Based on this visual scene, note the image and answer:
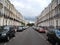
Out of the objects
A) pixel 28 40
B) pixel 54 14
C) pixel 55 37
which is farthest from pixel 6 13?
pixel 55 37

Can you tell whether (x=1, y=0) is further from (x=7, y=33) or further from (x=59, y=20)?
(x=7, y=33)

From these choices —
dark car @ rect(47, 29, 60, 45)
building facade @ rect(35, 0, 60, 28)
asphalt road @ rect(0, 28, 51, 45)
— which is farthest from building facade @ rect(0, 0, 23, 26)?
dark car @ rect(47, 29, 60, 45)

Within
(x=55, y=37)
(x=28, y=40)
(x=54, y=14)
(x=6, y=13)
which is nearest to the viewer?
(x=55, y=37)

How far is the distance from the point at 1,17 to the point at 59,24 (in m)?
17.5

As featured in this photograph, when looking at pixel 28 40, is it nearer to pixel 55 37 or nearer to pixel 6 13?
pixel 55 37

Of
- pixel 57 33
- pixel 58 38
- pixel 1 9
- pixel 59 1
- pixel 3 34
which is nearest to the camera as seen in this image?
pixel 58 38

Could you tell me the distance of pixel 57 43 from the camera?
1394 cm

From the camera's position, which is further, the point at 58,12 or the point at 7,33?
the point at 58,12

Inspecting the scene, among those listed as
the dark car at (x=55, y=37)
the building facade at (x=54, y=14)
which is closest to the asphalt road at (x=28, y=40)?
the dark car at (x=55, y=37)

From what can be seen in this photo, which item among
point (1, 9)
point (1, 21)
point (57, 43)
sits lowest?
point (57, 43)

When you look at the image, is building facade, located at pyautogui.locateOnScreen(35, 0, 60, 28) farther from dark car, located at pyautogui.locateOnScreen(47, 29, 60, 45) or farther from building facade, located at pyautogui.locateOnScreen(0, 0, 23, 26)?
dark car, located at pyautogui.locateOnScreen(47, 29, 60, 45)

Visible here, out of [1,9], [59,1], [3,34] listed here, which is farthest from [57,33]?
[1,9]

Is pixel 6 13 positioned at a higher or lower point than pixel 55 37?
higher

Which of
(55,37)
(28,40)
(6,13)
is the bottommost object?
(28,40)
